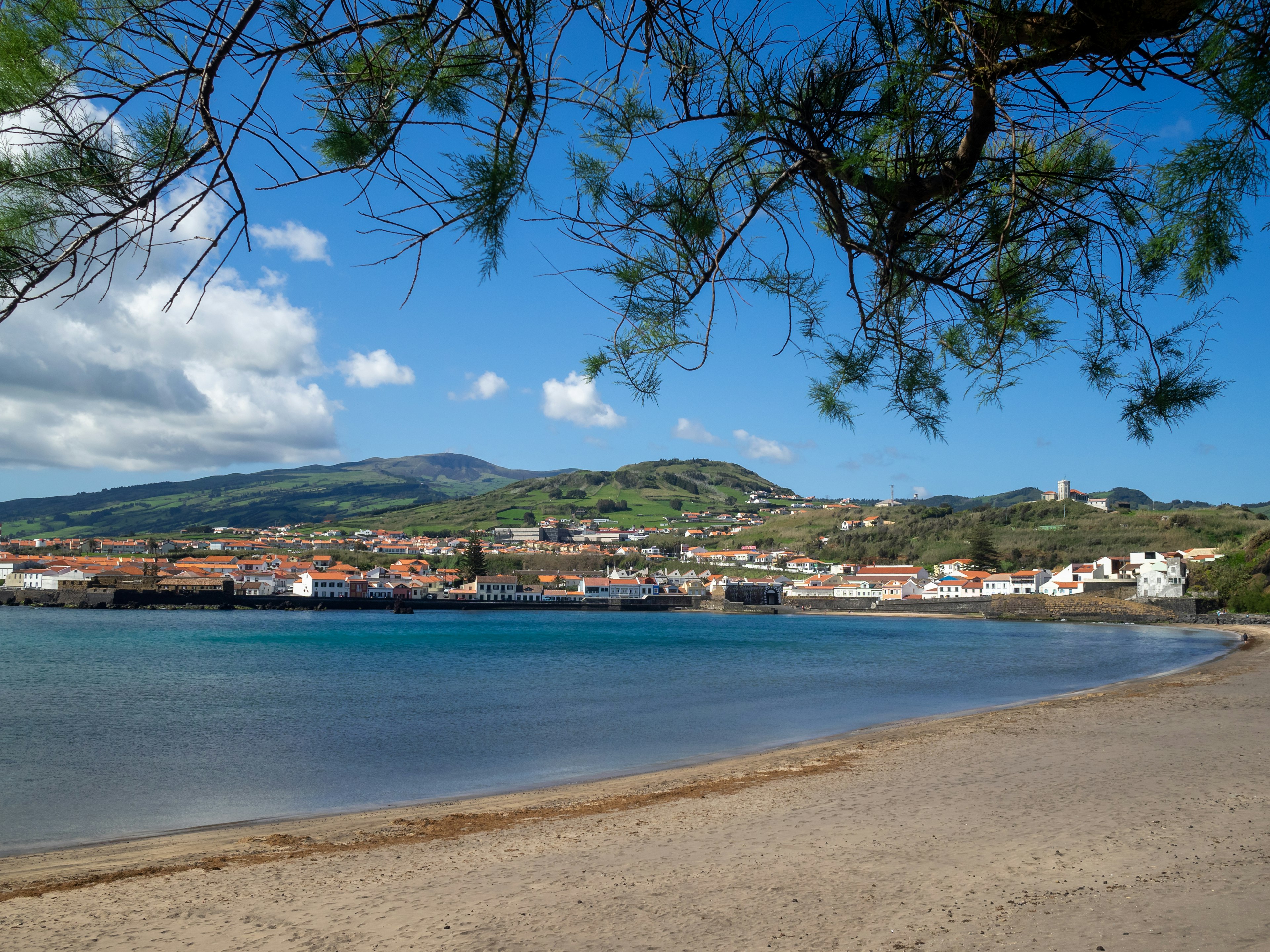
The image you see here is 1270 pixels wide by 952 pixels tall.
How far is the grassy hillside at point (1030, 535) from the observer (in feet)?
237

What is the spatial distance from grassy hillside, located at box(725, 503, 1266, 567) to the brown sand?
190 feet

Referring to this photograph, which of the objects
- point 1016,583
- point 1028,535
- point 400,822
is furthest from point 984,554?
point 400,822

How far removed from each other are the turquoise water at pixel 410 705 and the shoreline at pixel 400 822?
438 mm

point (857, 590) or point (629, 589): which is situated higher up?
point (857, 590)

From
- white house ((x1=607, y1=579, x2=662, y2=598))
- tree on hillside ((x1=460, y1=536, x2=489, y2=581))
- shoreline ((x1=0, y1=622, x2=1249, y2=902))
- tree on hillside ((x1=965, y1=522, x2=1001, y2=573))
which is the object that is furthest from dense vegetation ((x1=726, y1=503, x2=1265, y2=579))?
shoreline ((x1=0, y1=622, x2=1249, y2=902))

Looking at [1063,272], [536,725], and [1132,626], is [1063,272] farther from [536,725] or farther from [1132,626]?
[1132,626]

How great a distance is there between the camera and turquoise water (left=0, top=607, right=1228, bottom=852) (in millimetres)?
8977

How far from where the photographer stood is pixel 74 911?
4.48m

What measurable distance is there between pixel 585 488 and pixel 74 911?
157032 mm

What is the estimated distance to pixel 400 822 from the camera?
22.6 ft

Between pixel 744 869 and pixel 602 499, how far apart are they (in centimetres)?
14340

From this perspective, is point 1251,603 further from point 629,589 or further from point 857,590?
point 629,589

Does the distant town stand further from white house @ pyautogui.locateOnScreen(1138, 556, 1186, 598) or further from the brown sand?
the brown sand

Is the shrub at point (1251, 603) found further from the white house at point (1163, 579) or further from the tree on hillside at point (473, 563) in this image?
the tree on hillside at point (473, 563)
